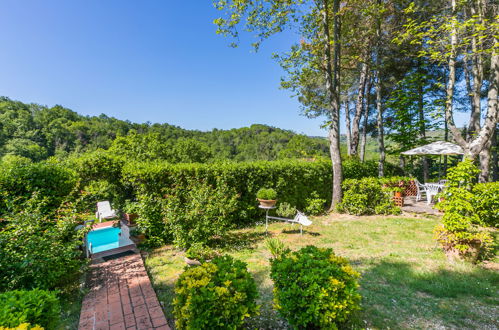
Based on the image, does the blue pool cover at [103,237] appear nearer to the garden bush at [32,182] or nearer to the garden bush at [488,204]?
the garden bush at [32,182]

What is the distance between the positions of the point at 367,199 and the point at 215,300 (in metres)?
8.42

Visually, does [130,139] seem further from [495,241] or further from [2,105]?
[2,105]

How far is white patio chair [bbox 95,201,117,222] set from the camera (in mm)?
7398

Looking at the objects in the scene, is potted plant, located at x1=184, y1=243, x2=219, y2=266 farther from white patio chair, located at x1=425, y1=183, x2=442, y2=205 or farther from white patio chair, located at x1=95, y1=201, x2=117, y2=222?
white patio chair, located at x1=425, y1=183, x2=442, y2=205

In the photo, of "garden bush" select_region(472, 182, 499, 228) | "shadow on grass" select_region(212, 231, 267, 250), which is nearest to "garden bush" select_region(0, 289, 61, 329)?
"shadow on grass" select_region(212, 231, 267, 250)

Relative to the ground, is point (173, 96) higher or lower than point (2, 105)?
lower

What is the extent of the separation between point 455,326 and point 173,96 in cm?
2431

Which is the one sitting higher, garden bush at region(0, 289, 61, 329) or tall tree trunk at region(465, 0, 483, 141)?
tall tree trunk at region(465, 0, 483, 141)

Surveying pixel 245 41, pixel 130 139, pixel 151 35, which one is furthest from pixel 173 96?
pixel 245 41

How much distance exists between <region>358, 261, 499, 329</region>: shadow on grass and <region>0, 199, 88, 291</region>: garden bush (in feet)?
14.5

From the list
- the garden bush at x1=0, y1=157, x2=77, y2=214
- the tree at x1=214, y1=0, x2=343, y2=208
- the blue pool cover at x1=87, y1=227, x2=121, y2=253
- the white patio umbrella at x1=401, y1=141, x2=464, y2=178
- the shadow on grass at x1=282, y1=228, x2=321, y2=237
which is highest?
the tree at x1=214, y1=0, x2=343, y2=208

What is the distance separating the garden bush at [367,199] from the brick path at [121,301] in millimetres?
7618

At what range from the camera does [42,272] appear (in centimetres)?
322

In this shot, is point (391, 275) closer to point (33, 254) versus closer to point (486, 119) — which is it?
point (33, 254)
